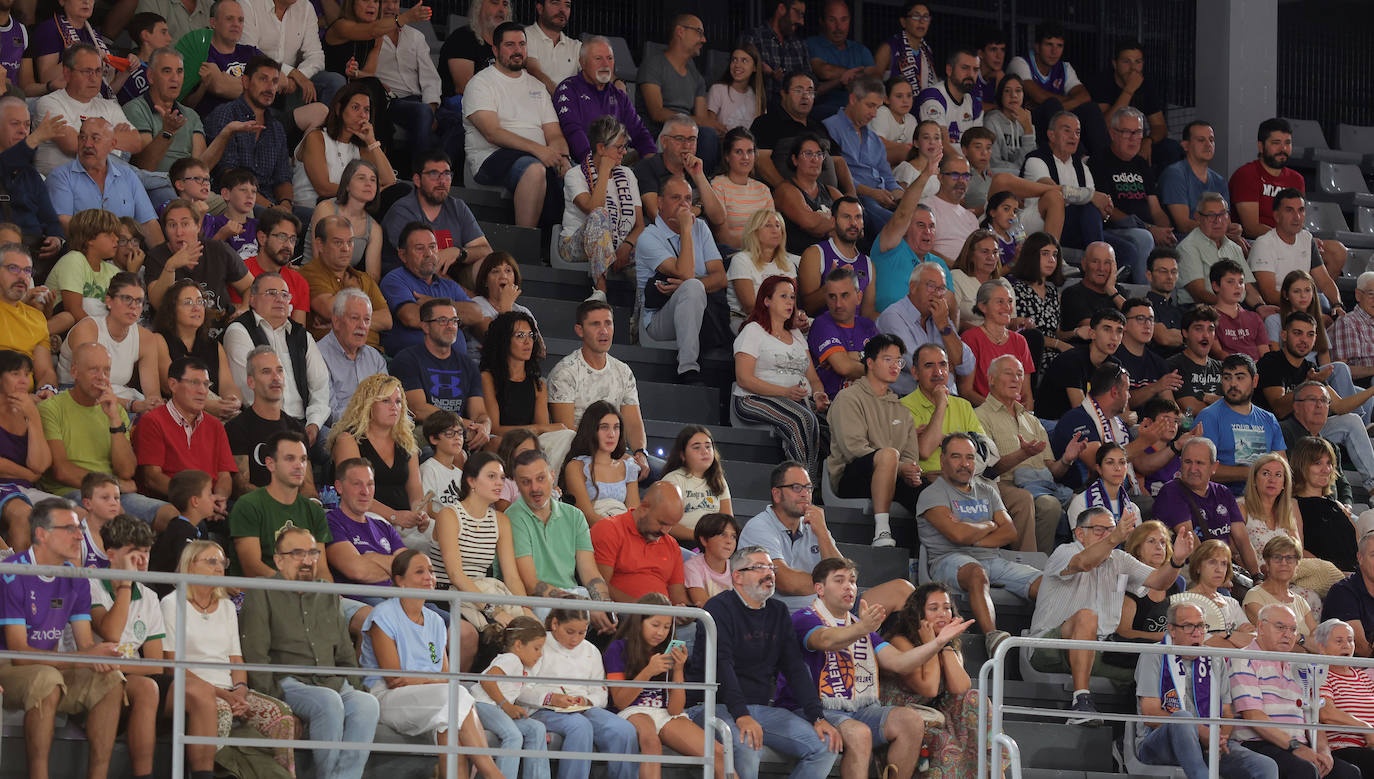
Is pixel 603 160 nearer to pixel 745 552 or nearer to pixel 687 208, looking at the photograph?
pixel 687 208

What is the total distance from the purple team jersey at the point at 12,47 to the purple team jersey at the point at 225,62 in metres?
0.90

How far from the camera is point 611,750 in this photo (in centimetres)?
709

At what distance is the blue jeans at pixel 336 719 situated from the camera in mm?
6602

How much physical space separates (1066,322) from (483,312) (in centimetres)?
358

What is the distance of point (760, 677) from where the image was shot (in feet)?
24.9

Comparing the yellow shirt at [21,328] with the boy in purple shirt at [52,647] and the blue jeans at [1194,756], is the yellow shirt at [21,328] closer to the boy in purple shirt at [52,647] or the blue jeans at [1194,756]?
the boy in purple shirt at [52,647]

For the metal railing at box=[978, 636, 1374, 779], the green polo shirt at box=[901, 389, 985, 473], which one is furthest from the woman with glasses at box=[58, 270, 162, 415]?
the green polo shirt at box=[901, 389, 985, 473]

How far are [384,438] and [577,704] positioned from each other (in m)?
1.54

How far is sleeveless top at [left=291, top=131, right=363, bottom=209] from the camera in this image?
9797 millimetres

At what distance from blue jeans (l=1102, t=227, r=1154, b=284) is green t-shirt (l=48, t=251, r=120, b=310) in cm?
648

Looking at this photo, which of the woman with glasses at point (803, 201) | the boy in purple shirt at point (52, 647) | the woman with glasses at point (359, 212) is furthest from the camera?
the woman with glasses at point (803, 201)

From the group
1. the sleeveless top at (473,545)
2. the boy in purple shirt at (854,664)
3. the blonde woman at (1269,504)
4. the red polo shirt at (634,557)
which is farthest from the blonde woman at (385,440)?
the blonde woman at (1269,504)

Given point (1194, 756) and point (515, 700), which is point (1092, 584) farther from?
point (515, 700)

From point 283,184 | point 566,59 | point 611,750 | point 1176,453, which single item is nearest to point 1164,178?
point 1176,453
